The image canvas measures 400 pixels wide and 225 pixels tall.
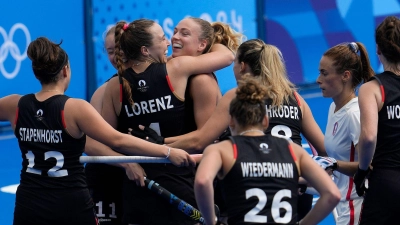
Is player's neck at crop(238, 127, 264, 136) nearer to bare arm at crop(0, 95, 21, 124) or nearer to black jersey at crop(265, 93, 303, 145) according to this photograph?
black jersey at crop(265, 93, 303, 145)

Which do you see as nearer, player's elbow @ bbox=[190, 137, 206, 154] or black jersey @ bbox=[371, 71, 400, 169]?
black jersey @ bbox=[371, 71, 400, 169]

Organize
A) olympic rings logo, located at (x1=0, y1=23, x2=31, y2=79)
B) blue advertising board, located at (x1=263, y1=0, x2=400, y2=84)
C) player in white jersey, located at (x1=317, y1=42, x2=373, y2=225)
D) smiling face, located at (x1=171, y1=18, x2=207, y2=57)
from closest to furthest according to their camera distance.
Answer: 1. player in white jersey, located at (x1=317, y1=42, x2=373, y2=225)
2. smiling face, located at (x1=171, y1=18, x2=207, y2=57)
3. olympic rings logo, located at (x1=0, y1=23, x2=31, y2=79)
4. blue advertising board, located at (x1=263, y1=0, x2=400, y2=84)

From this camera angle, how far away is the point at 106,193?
19.9ft

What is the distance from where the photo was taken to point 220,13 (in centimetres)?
1318

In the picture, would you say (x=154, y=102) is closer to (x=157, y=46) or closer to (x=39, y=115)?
(x=157, y=46)

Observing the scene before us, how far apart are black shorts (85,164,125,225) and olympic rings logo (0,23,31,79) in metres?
5.22

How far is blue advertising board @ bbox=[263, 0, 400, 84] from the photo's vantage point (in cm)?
1386

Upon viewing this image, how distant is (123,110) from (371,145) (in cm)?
159

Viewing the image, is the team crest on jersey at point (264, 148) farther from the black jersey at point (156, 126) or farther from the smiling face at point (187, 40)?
the smiling face at point (187, 40)

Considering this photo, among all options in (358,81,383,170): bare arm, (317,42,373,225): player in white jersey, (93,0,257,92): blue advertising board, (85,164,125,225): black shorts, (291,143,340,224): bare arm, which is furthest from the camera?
(93,0,257,92): blue advertising board

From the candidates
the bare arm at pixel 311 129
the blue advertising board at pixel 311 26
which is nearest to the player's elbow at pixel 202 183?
the bare arm at pixel 311 129

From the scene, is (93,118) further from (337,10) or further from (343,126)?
(337,10)

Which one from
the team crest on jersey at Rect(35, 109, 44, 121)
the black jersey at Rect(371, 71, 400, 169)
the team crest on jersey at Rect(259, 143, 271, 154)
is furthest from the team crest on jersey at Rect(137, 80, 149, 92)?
the black jersey at Rect(371, 71, 400, 169)

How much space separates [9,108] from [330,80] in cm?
205
